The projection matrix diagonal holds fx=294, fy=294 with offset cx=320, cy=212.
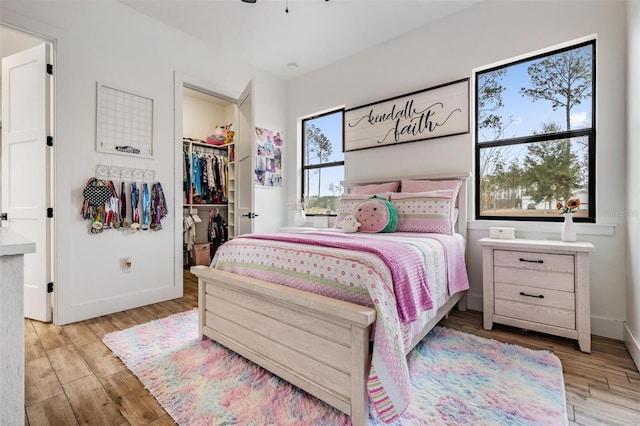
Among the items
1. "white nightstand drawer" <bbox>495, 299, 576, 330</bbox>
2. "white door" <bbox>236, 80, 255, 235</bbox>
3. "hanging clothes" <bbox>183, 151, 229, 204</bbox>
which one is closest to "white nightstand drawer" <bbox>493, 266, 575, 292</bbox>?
"white nightstand drawer" <bbox>495, 299, 576, 330</bbox>

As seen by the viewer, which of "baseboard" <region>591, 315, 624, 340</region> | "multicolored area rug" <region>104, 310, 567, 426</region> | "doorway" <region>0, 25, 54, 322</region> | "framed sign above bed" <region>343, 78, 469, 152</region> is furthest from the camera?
"framed sign above bed" <region>343, 78, 469, 152</region>

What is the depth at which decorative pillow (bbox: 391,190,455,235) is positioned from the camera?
2402 millimetres

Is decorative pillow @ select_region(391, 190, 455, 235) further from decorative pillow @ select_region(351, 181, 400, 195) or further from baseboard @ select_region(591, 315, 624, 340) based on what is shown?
baseboard @ select_region(591, 315, 624, 340)

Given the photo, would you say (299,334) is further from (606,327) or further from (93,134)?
(93,134)

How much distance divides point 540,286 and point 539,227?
0.56 metres

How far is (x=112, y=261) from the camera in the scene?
104 inches

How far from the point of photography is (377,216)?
242cm

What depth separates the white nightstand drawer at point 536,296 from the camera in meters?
1.94

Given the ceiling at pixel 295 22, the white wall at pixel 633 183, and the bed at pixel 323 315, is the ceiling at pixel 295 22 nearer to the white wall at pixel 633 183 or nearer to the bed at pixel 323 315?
the white wall at pixel 633 183

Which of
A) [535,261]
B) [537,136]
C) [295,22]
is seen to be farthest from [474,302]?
[295,22]

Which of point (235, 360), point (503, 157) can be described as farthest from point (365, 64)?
point (235, 360)

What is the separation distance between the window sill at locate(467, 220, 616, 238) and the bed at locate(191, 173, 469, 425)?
2.69ft

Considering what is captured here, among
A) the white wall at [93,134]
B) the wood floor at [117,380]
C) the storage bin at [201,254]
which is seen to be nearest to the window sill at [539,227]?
the wood floor at [117,380]

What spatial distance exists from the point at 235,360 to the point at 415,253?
1.23 meters
